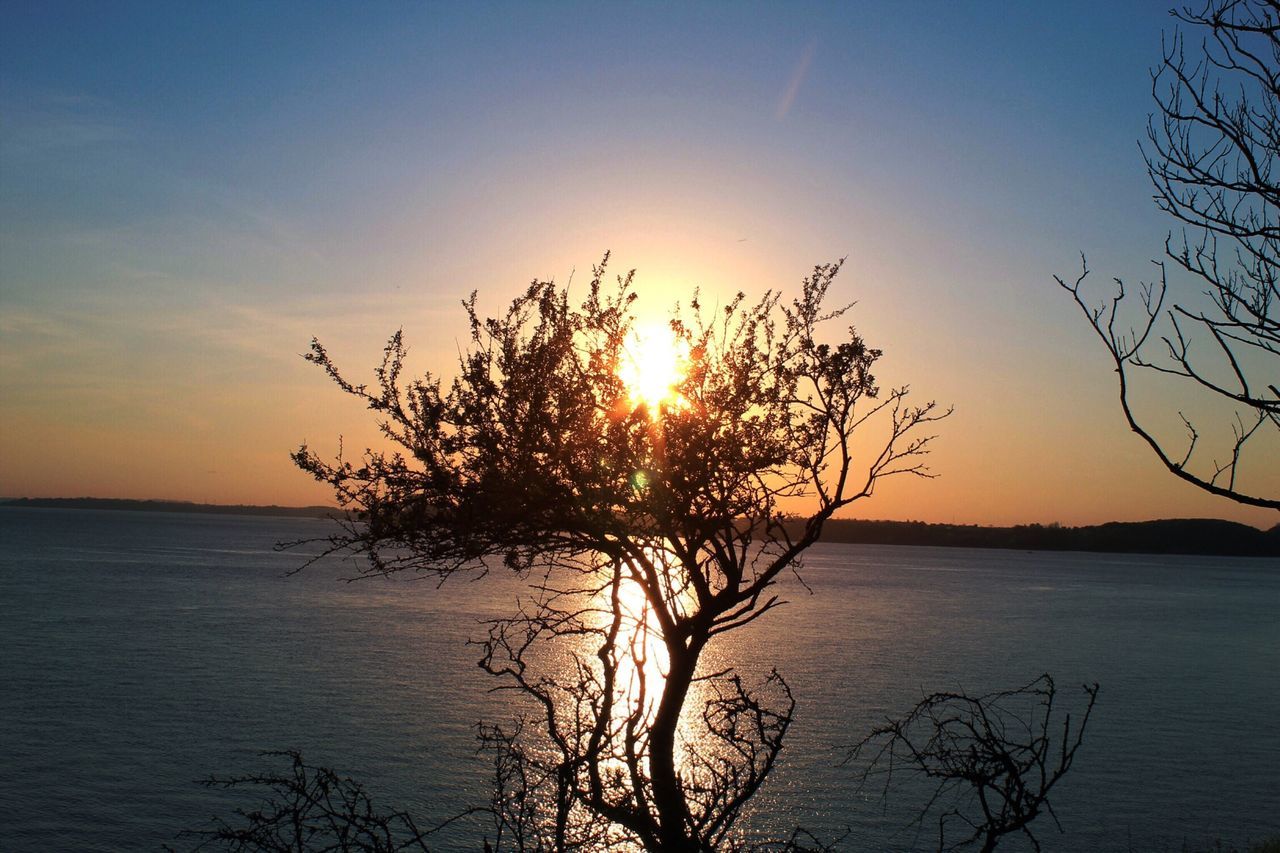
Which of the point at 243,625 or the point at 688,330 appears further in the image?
the point at 243,625

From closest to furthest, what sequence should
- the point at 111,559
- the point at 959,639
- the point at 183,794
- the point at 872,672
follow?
the point at 183,794
the point at 872,672
the point at 959,639
the point at 111,559

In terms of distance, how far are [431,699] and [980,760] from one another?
35.6m

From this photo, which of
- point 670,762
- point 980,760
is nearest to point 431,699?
point 670,762

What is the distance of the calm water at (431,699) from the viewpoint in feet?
87.3

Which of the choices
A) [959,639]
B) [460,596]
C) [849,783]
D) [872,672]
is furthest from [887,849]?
[460,596]

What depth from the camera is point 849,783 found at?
28.6 meters

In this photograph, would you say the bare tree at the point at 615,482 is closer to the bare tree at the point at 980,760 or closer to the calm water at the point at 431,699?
the bare tree at the point at 980,760

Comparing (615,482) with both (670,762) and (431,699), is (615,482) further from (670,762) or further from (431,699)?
(431,699)

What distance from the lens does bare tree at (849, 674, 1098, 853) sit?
6.10m

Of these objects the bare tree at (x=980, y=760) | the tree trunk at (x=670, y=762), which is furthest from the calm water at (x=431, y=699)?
the tree trunk at (x=670, y=762)

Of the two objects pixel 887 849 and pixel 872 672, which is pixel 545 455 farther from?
pixel 872 672

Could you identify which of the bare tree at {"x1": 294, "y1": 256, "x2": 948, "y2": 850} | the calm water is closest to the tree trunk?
the bare tree at {"x1": 294, "y1": 256, "x2": 948, "y2": 850}

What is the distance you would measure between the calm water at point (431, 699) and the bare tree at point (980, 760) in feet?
4.90

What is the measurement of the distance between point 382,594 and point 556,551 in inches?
3492
